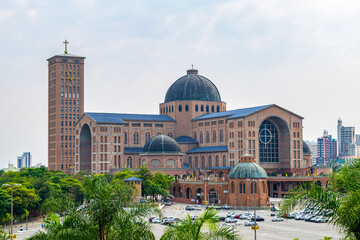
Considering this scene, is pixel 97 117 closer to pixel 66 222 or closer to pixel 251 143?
pixel 251 143

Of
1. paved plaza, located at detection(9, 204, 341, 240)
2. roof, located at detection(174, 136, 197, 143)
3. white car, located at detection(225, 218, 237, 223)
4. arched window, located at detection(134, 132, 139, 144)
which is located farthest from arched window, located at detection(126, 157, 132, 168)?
white car, located at detection(225, 218, 237, 223)

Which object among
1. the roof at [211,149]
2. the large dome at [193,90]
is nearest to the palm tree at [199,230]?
the roof at [211,149]

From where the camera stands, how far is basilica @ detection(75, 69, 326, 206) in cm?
16438

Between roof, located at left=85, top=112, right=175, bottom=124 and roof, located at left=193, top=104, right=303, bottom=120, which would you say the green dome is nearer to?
roof, located at left=193, top=104, right=303, bottom=120

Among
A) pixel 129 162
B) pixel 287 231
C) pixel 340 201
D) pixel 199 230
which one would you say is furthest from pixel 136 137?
A: pixel 340 201

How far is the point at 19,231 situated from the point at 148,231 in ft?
238

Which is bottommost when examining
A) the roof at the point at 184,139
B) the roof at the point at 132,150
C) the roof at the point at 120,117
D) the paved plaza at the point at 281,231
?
the paved plaza at the point at 281,231

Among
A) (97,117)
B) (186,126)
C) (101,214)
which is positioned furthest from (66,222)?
(186,126)

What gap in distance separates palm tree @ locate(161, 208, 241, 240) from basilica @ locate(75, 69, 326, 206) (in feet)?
383

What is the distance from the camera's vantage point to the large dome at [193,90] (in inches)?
7657

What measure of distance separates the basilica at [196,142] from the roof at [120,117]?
28cm

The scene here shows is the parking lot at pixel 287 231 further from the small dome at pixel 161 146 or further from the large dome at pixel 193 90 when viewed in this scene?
the large dome at pixel 193 90

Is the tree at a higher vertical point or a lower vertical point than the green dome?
higher

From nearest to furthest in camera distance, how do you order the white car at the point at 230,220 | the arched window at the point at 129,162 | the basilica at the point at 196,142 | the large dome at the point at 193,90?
the white car at the point at 230,220
the basilica at the point at 196,142
the arched window at the point at 129,162
the large dome at the point at 193,90
